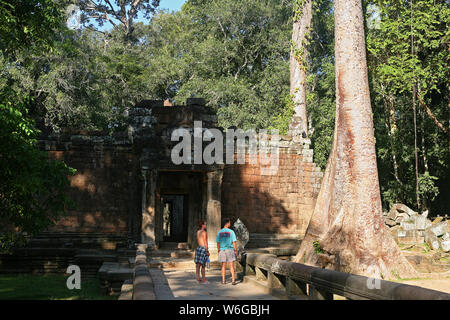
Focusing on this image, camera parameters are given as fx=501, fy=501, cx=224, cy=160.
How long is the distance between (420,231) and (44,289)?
1292 centimetres

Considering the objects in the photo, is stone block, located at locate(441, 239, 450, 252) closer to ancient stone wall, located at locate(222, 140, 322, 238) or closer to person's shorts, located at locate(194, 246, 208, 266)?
ancient stone wall, located at locate(222, 140, 322, 238)

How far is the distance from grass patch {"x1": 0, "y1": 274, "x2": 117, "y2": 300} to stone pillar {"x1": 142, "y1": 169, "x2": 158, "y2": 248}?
5.92ft

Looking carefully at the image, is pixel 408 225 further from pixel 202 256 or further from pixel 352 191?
pixel 202 256

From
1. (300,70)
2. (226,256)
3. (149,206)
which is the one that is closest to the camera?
(226,256)

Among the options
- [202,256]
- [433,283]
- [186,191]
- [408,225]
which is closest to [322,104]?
[408,225]

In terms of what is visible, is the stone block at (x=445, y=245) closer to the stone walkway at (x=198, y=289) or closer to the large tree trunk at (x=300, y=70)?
the large tree trunk at (x=300, y=70)

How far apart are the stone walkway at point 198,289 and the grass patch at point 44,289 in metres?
1.35

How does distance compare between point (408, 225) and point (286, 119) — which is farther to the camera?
Result: point (286, 119)

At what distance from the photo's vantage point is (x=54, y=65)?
23.9 m

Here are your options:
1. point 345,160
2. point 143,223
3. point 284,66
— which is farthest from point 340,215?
point 284,66

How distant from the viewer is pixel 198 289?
355 inches

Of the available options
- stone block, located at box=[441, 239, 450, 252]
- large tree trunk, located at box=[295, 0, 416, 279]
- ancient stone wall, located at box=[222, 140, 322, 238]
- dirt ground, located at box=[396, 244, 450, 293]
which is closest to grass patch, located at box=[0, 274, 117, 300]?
large tree trunk, located at box=[295, 0, 416, 279]

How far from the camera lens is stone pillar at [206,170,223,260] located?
46.5ft

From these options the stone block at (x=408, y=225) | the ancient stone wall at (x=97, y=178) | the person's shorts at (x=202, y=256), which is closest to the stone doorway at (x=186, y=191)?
the ancient stone wall at (x=97, y=178)
